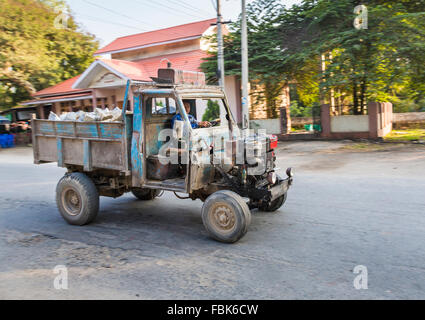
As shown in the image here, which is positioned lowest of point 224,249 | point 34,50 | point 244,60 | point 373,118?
point 224,249

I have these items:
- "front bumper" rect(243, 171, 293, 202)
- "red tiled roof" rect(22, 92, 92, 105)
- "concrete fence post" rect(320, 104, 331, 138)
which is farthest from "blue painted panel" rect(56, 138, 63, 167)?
"red tiled roof" rect(22, 92, 92, 105)

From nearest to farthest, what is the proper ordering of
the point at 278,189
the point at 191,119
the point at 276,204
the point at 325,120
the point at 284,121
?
the point at 278,189, the point at 191,119, the point at 276,204, the point at 325,120, the point at 284,121

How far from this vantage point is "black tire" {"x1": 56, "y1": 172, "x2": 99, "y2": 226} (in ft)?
19.5

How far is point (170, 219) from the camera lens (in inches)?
247

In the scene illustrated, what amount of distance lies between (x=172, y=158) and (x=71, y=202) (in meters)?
2.03

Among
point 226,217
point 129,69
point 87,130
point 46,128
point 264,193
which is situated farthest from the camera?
point 129,69

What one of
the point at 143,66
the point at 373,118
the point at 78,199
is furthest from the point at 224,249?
the point at 143,66

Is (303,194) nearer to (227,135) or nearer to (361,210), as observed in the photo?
(361,210)

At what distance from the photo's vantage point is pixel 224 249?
4.82 meters

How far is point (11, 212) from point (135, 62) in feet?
64.3

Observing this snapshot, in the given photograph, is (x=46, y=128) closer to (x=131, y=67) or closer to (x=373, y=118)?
(x=373, y=118)

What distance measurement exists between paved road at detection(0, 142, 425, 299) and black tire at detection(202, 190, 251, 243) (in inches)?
6.8

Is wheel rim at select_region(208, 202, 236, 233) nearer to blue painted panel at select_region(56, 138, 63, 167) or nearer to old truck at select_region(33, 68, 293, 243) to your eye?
old truck at select_region(33, 68, 293, 243)

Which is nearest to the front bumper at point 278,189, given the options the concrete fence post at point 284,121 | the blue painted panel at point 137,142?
the blue painted panel at point 137,142
